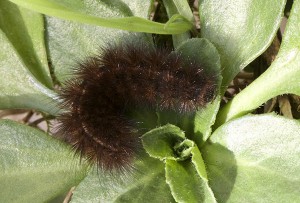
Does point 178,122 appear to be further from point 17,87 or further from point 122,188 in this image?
point 17,87

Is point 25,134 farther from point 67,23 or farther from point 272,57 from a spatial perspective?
point 272,57

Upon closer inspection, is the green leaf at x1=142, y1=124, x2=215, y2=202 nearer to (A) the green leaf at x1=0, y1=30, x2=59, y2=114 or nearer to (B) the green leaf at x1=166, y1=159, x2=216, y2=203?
(B) the green leaf at x1=166, y1=159, x2=216, y2=203

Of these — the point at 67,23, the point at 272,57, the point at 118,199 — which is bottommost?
the point at 118,199

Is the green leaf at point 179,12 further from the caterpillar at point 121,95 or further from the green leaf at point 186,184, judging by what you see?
the green leaf at point 186,184

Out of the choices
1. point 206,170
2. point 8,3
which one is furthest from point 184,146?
point 8,3

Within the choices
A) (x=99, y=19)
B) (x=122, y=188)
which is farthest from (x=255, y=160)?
(x=99, y=19)

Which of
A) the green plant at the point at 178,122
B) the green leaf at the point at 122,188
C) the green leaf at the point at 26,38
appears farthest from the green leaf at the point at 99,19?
the green leaf at the point at 122,188
